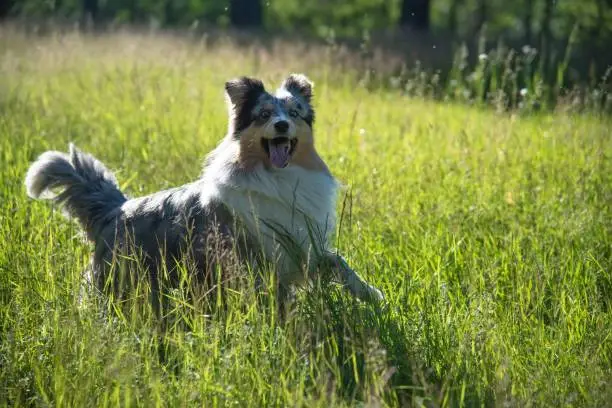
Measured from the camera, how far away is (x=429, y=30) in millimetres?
19969

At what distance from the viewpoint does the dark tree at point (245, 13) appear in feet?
81.5

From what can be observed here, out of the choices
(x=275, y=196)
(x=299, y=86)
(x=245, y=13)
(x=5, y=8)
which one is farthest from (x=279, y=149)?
(x=245, y=13)

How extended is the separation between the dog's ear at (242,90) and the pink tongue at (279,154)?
1.18 ft

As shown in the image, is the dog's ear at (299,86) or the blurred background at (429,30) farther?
the blurred background at (429,30)

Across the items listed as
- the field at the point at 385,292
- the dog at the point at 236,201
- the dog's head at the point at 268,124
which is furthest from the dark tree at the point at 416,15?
the dog at the point at 236,201

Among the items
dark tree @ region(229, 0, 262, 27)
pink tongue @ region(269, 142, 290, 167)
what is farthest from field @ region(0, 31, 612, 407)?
dark tree @ region(229, 0, 262, 27)

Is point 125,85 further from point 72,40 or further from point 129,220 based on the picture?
point 129,220

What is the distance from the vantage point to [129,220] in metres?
5.16

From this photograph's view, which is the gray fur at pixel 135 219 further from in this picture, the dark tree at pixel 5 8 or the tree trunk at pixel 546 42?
the dark tree at pixel 5 8

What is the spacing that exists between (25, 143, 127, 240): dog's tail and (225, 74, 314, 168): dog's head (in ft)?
2.80

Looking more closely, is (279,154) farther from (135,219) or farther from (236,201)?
(135,219)

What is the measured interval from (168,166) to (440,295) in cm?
337

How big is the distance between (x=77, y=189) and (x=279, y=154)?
4.15 ft

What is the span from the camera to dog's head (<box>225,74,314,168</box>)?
507cm
